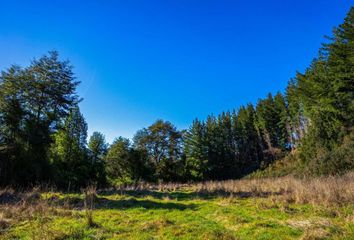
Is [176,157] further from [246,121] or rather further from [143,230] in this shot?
[143,230]

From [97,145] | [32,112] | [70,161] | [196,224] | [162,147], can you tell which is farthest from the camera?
[162,147]

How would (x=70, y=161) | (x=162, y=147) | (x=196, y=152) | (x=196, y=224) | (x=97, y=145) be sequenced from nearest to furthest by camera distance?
(x=196, y=224) < (x=70, y=161) < (x=97, y=145) < (x=162, y=147) < (x=196, y=152)

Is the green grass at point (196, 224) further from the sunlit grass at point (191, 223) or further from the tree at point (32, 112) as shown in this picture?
the tree at point (32, 112)

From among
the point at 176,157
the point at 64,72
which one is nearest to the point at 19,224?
the point at 64,72

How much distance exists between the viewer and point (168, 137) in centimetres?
4038

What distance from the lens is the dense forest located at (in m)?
17.9

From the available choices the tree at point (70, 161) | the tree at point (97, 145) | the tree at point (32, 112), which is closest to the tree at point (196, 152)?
the tree at point (97, 145)

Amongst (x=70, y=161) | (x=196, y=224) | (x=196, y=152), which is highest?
(x=196, y=152)

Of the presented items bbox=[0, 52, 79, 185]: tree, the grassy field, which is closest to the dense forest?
bbox=[0, 52, 79, 185]: tree

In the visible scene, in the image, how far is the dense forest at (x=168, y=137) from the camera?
1789 centimetres

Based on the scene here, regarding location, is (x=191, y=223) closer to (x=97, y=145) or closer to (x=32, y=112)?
(x=32, y=112)

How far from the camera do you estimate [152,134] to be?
39031 millimetres

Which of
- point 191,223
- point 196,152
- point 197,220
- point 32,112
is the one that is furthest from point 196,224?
point 196,152

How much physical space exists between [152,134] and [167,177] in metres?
7.35
